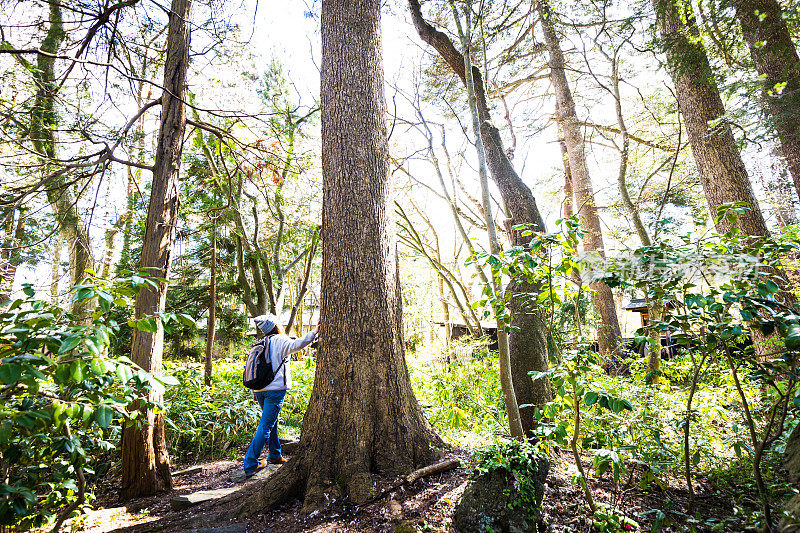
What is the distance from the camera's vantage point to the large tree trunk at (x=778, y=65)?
200 inches

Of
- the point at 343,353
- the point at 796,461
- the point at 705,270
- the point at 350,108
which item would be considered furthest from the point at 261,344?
the point at 796,461

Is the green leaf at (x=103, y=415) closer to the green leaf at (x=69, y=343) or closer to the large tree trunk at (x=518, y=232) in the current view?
the green leaf at (x=69, y=343)

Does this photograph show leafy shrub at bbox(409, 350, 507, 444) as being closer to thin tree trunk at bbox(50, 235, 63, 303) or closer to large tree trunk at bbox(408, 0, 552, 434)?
large tree trunk at bbox(408, 0, 552, 434)

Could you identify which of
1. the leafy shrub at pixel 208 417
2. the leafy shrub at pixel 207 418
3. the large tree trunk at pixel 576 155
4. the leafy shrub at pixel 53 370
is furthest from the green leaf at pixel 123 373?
the large tree trunk at pixel 576 155

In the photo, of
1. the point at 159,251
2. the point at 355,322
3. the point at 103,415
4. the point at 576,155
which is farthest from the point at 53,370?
the point at 576,155

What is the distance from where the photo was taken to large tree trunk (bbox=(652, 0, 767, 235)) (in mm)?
5648

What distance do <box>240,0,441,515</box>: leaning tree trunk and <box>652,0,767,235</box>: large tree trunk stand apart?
4974 millimetres

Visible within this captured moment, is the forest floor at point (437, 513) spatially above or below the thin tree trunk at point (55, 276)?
below

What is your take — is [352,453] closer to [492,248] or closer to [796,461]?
[492,248]

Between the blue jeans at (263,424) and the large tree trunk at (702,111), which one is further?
the large tree trunk at (702,111)

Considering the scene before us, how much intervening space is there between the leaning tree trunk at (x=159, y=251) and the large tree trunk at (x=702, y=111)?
659cm

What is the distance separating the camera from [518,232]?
14.0 feet

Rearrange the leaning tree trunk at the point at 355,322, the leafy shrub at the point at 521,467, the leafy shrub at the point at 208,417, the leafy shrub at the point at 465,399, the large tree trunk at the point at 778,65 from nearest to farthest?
the leafy shrub at the point at 521,467 → the leaning tree trunk at the point at 355,322 → the leafy shrub at the point at 465,399 → the large tree trunk at the point at 778,65 → the leafy shrub at the point at 208,417

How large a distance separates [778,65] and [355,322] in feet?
22.7
